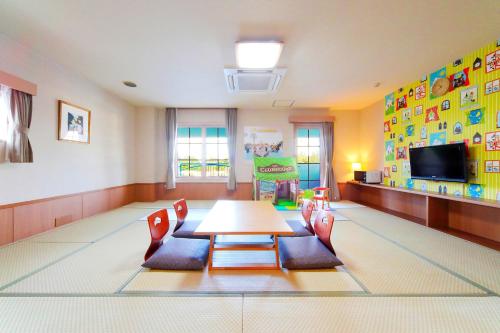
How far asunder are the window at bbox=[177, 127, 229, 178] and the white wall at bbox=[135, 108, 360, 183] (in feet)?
1.04

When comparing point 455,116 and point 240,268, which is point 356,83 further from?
point 240,268

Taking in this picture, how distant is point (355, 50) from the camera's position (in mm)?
3053

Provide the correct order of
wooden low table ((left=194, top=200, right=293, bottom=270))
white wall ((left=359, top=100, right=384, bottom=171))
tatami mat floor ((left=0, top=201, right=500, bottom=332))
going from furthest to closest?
white wall ((left=359, top=100, right=384, bottom=171)) < wooden low table ((left=194, top=200, right=293, bottom=270)) < tatami mat floor ((left=0, top=201, right=500, bottom=332))

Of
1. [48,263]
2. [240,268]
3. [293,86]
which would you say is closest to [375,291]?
[240,268]

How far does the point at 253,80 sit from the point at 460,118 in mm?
3492

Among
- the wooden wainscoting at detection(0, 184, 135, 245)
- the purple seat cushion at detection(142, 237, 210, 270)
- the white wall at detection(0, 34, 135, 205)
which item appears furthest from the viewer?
the white wall at detection(0, 34, 135, 205)

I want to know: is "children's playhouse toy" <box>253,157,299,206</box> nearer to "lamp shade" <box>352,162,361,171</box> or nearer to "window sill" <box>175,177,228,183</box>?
"window sill" <box>175,177,228,183</box>

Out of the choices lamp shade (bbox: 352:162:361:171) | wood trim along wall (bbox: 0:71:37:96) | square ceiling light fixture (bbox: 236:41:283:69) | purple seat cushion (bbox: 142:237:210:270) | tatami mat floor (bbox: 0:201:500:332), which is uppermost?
square ceiling light fixture (bbox: 236:41:283:69)

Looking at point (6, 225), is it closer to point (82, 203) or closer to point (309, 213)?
point (82, 203)

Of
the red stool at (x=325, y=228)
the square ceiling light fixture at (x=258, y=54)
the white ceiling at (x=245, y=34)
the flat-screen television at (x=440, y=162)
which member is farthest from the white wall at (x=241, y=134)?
the red stool at (x=325, y=228)

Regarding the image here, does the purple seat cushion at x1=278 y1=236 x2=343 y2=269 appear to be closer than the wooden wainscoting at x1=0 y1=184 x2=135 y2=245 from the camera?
Yes

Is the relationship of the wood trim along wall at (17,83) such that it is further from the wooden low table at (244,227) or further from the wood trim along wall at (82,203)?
the wooden low table at (244,227)

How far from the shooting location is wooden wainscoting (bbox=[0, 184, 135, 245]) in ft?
9.00

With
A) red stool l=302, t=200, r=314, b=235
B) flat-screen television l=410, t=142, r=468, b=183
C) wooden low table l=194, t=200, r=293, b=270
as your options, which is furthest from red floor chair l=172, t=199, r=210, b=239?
flat-screen television l=410, t=142, r=468, b=183
